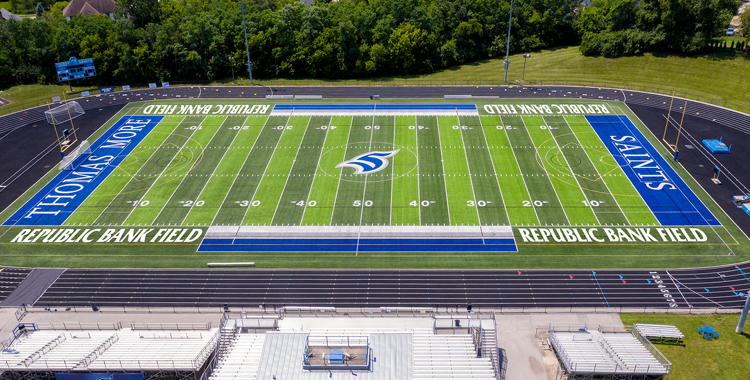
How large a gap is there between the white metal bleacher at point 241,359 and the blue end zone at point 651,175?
4804cm

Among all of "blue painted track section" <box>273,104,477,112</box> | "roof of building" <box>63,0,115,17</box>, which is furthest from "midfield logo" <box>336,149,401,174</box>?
"roof of building" <box>63,0,115,17</box>

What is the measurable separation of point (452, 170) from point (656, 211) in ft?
84.6

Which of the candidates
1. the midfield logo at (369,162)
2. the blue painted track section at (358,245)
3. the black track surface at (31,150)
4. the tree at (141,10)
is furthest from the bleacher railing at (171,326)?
the tree at (141,10)

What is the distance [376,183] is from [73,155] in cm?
4590

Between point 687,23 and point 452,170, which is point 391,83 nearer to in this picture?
point 452,170

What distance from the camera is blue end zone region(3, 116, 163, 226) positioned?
6500cm

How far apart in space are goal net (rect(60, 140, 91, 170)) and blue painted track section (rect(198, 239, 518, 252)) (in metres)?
31.0

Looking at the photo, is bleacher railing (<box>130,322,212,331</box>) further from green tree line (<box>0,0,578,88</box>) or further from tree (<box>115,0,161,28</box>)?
tree (<box>115,0,161,28</box>)

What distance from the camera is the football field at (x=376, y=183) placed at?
60.3 meters

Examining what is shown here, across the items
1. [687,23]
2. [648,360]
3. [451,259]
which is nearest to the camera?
[648,360]

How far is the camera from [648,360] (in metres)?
39.9

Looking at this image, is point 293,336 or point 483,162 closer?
point 293,336

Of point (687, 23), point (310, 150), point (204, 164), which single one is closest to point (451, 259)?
point (310, 150)

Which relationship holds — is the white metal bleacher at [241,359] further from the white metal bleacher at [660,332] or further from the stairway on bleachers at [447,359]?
the white metal bleacher at [660,332]
